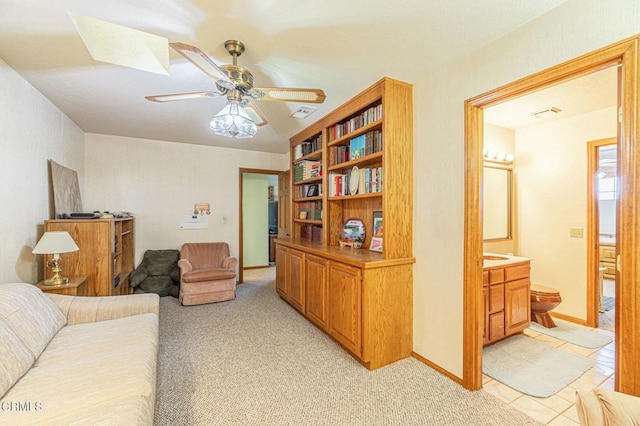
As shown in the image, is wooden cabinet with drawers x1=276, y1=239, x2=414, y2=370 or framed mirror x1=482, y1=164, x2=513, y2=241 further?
framed mirror x1=482, y1=164, x2=513, y2=241

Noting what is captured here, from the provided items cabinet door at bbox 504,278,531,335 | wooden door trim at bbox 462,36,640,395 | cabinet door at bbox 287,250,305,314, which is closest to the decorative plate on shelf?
cabinet door at bbox 287,250,305,314

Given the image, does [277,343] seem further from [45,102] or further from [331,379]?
[45,102]

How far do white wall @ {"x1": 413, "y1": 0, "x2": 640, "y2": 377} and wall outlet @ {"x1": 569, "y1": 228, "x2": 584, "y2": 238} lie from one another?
2.17 m

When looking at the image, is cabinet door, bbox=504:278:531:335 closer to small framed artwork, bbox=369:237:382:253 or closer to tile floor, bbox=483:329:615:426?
tile floor, bbox=483:329:615:426

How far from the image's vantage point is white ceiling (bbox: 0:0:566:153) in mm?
1521

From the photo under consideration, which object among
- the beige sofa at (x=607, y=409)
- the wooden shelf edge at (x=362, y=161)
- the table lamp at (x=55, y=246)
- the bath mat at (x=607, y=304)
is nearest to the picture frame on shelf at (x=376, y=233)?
the wooden shelf edge at (x=362, y=161)

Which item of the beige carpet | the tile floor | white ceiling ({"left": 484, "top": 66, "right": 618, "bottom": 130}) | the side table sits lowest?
the tile floor

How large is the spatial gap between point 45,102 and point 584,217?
231 inches

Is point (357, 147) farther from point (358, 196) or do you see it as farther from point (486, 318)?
point (486, 318)

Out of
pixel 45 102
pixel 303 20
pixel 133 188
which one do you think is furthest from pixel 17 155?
pixel 303 20

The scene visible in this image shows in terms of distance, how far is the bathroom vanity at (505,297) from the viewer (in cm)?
251

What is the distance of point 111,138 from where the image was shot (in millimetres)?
4125

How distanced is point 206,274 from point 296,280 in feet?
4.43

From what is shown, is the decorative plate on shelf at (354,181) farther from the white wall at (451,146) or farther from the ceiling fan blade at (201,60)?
the ceiling fan blade at (201,60)
